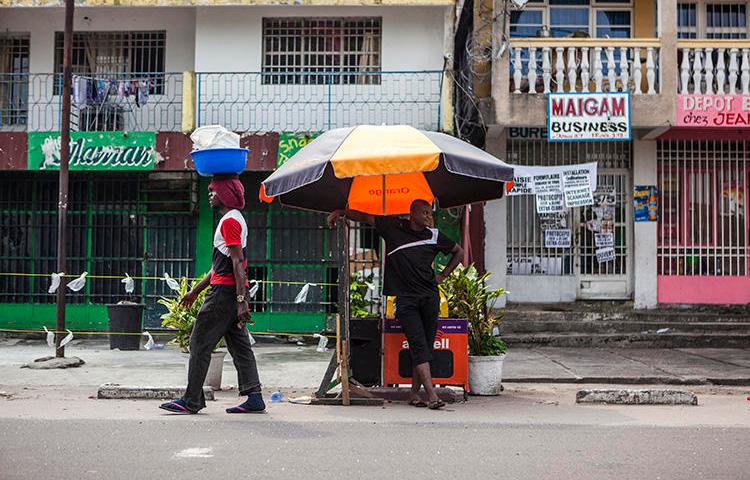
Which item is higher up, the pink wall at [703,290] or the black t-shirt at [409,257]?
the black t-shirt at [409,257]

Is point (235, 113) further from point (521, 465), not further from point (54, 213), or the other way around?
point (521, 465)

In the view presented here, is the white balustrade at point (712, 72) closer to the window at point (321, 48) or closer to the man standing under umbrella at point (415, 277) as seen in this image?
the window at point (321, 48)

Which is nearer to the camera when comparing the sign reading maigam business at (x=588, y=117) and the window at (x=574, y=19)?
the sign reading maigam business at (x=588, y=117)

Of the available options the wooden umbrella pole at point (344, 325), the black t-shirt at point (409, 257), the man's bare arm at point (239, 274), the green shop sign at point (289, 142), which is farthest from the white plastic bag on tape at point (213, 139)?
the green shop sign at point (289, 142)

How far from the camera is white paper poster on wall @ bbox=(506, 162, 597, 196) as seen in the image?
13.9 m

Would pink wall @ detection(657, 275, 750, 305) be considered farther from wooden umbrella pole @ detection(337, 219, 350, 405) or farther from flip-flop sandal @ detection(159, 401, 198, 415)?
flip-flop sandal @ detection(159, 401, 198, 415)

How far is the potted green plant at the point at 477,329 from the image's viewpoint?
8.23 meters

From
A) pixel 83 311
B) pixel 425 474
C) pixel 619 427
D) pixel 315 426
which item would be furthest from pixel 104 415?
pixel 83 311

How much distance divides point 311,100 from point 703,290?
7.16 metres

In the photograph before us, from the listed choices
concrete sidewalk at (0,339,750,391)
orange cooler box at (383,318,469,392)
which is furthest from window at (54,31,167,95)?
orange cooler box at (383,318,469,392)

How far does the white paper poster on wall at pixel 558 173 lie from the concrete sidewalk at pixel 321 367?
280cm

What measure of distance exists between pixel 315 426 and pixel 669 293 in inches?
370

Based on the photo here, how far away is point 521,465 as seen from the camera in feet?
16.6

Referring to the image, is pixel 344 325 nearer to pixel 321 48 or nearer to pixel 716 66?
pixel 321 48
